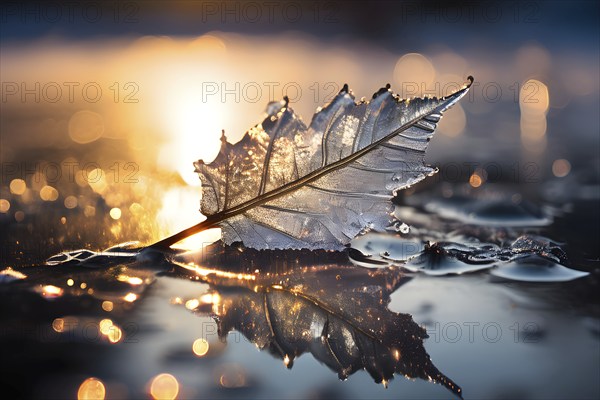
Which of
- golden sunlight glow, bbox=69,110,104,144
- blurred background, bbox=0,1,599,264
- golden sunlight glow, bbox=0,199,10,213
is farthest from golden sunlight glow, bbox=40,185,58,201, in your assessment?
golden sunlight glow, bbox=69,110,104,144

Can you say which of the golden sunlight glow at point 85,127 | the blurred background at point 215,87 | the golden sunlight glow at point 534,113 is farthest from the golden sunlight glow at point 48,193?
the golden sunlight glow at point 534,113

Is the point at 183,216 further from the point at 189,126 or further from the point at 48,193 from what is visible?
the point at 189,126

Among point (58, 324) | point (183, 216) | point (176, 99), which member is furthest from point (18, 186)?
point (176, 99)

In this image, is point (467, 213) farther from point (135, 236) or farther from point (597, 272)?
point (135, 236)

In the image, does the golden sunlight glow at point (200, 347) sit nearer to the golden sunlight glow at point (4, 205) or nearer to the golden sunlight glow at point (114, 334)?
the golden sunlight glow at point (114, 334)

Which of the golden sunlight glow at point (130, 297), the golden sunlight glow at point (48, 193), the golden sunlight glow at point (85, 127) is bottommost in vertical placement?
the golden sunlight glow at point (130, 297)
